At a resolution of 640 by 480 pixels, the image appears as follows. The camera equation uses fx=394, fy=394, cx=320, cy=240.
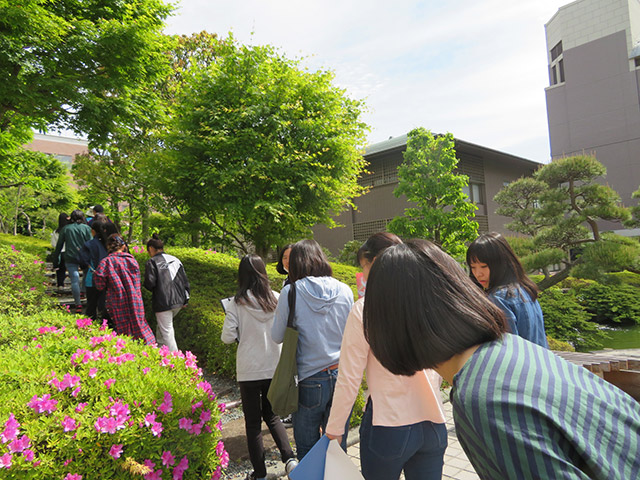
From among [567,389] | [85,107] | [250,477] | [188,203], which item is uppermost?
[85,107]

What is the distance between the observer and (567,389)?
2.86ft

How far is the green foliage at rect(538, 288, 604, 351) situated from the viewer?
1052 cm

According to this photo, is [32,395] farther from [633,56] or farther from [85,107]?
[633,56]

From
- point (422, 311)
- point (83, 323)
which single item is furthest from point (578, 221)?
point (422, 311)

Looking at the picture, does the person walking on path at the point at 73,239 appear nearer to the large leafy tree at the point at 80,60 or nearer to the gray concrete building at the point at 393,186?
the large leafy tree at the point at 80,60

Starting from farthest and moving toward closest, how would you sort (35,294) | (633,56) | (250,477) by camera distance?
(633,56)
(35,294)
(250,477)

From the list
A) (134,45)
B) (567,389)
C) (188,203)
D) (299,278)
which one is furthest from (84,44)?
(567,389)

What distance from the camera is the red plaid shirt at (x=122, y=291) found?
4.93 m

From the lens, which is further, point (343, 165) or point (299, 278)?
point (343, 165)

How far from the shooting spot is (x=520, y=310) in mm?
2459

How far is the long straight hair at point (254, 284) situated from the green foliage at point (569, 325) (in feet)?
31.2

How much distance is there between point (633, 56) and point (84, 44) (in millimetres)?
38120

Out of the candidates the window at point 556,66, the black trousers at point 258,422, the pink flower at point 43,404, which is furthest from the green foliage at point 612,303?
the window at point 556,66

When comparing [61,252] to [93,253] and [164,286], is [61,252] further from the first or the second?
[164,286]
